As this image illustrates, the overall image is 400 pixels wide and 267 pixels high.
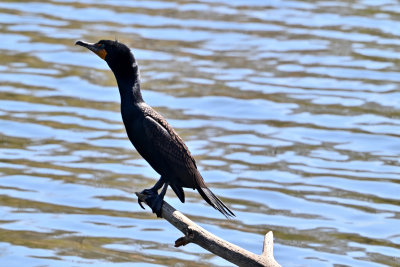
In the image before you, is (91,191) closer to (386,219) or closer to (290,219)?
(290,219)

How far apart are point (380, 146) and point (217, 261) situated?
2.94 meters

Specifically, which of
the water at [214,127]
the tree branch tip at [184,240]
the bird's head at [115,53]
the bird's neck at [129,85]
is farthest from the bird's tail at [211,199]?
the water at [214,127]

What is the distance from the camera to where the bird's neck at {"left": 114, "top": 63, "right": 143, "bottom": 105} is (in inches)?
225

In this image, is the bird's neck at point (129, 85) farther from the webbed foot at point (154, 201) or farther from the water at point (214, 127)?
the water at point (214, 127)

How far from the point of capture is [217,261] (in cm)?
791

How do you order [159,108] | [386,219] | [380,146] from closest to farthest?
[386,219] < [380,146] < [159,108]

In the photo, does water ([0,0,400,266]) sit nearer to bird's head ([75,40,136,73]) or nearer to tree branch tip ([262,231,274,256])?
tree branch tip ([262,231,274,256])

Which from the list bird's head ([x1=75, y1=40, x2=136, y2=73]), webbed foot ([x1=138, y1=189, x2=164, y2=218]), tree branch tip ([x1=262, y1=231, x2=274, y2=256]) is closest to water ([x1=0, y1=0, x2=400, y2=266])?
webbed foot ([x1=138, y1=189, x2=164, y2=218])

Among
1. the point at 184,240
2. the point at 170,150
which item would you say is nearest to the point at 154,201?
the point at 170,150

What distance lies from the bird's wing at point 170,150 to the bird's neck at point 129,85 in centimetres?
14

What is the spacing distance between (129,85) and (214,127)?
494 cm

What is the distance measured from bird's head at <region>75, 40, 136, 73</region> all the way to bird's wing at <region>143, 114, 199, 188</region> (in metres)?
0.34

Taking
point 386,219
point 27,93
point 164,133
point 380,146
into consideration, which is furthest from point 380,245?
point 27,93

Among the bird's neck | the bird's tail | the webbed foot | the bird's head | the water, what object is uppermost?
the bird's head
